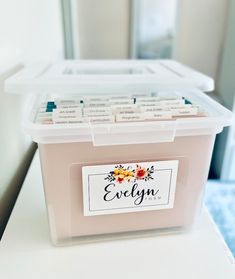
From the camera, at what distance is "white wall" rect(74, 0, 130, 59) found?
48.4 inches

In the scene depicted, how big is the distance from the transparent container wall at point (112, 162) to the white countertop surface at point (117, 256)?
0.02 meters

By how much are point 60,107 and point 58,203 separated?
4.9 inches

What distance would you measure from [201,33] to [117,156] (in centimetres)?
116

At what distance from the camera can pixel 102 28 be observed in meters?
1.27

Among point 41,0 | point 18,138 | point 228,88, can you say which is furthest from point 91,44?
point 18,138

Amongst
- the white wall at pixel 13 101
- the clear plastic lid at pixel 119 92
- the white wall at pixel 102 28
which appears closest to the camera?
the clear plastic lid at pixel 119 92

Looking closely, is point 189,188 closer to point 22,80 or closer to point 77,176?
point 77,176

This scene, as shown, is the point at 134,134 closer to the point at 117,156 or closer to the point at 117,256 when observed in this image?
the point at 117,156

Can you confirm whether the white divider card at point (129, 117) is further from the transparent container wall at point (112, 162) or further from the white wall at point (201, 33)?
the white wall at point (201, 33)

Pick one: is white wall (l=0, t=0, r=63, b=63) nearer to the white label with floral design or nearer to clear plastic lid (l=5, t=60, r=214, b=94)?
clear plastic lid (l=5, t=60, r=214, b=94)

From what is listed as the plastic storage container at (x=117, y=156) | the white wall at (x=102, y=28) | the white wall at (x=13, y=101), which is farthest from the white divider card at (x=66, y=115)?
the white wall at (x=102, y=28)

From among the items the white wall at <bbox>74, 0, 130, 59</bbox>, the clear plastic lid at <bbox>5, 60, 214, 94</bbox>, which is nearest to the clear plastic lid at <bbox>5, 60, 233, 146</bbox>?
the clear plastic lid at <bbox>5, 60, 214, 94</bbox>

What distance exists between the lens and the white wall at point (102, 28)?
123 centimetres

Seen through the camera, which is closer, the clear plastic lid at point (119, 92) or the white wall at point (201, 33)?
the clear plastic lid at point (119, 92)
